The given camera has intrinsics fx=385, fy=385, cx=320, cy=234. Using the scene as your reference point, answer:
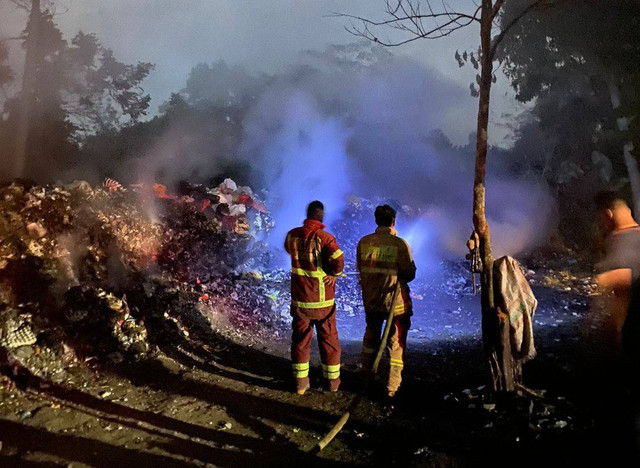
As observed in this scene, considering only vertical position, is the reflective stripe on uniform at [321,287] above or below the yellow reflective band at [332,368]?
above

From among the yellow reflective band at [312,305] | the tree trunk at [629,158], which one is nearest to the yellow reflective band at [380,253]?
the yellow reflective band at [312,305]

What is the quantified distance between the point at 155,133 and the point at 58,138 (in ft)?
9.64

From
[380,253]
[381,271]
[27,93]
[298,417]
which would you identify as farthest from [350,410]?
[27,93]

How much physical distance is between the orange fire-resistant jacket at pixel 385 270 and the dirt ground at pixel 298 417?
86 cm

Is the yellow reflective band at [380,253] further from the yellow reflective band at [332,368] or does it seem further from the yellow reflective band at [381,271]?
the yellow reflective band at [332,368]

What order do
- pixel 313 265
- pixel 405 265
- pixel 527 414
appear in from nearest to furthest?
pixel 527 414, pixel 405 265, pixel 313 265

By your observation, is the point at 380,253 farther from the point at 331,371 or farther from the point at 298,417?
the point at 298,417

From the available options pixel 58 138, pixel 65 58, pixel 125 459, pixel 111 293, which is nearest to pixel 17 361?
pixel 111 293

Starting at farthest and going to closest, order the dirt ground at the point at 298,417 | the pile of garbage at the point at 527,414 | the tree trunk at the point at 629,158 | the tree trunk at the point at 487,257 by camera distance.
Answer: the tree trunk at the point at 629,158 < the tree trunk at the point at 487,257 < the pile of garbage at the point at 527,414 < the dirt ground at the point at 298,417

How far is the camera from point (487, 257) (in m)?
3.25

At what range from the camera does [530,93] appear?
13.7 meters

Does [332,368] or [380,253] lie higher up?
[380,253]

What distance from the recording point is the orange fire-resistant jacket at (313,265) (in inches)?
136

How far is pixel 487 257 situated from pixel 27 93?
42.9 feet
